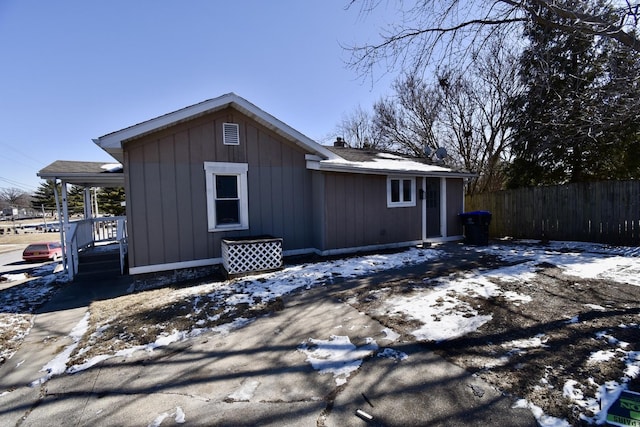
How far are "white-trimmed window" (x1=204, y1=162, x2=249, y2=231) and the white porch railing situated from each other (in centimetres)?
234

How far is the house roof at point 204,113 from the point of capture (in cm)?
568

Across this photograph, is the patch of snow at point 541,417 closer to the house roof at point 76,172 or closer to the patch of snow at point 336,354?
the patch of snow at point 336,354

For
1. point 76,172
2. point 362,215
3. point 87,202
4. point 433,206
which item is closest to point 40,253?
point 87,202

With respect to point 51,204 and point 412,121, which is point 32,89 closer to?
point 412,121

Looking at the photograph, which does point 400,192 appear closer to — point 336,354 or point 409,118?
point 336,354

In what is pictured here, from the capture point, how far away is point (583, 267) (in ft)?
20.0

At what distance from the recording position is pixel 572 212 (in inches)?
368

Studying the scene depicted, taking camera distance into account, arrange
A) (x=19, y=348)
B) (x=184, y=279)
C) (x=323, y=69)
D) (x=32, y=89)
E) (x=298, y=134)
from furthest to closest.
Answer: (x=32, y=89)
(x=323, y=69)
(x=298, y=134)
(x=184, y=279)
(x=19, y=348)

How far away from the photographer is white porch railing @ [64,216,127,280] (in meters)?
6.71

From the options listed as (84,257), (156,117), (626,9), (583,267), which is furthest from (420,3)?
(84,257)

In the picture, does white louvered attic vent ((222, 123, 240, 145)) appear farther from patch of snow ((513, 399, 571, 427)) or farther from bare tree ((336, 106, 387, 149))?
bare tree ((336, 106, 387, 149))

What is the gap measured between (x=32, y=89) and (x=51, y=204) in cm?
5646

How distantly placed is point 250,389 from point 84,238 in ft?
27.4

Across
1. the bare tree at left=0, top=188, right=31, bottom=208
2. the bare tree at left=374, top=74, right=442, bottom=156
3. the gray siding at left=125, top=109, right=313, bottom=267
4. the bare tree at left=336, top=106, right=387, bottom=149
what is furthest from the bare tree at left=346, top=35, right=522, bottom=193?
the bare tree at left=0, top=188, right=31, bottom=208
